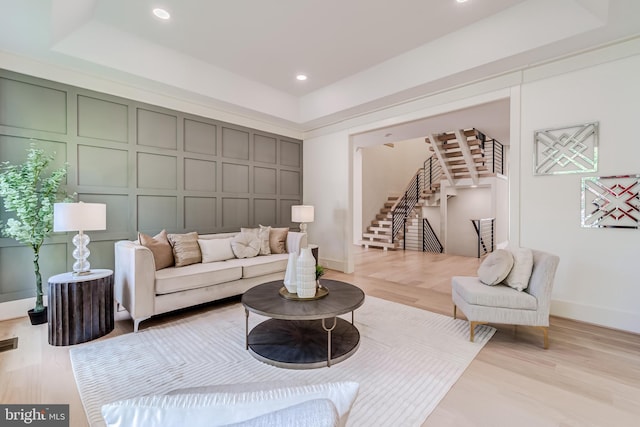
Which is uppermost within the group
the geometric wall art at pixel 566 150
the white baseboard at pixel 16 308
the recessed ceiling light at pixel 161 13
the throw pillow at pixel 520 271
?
the recessed ceiling light at pixel 161 13

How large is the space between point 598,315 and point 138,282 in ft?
15.9

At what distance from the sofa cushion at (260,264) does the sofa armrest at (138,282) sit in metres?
1.01

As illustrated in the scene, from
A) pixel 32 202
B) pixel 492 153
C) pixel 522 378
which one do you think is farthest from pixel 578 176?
pixel 32 202

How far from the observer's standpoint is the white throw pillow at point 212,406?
0.57 meters

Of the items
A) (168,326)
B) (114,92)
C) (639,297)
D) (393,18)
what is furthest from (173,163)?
(639,297)

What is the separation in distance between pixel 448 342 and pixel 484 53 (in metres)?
3.22

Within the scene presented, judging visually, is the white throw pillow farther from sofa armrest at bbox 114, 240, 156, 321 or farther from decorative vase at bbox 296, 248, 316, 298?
sofa armrest at bbox 114, 240, 156, 321

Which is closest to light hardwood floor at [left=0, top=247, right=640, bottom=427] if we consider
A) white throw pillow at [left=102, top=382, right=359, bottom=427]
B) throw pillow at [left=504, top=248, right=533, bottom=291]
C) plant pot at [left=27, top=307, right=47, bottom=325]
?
plant pot at [left=27, top=307, right=47, bottom=325]

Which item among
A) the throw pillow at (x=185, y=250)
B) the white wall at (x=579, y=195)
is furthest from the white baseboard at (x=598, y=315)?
the throw pillow at (x=185, y=250)

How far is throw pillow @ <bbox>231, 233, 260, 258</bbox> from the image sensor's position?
13.2 feet

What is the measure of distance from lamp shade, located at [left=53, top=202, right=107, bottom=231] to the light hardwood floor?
109 centimetres

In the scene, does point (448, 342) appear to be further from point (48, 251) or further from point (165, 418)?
point (48, 251)

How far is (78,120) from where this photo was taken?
3.44 metres

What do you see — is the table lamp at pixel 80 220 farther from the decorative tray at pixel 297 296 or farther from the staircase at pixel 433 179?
the staircase at pixel 433 179
